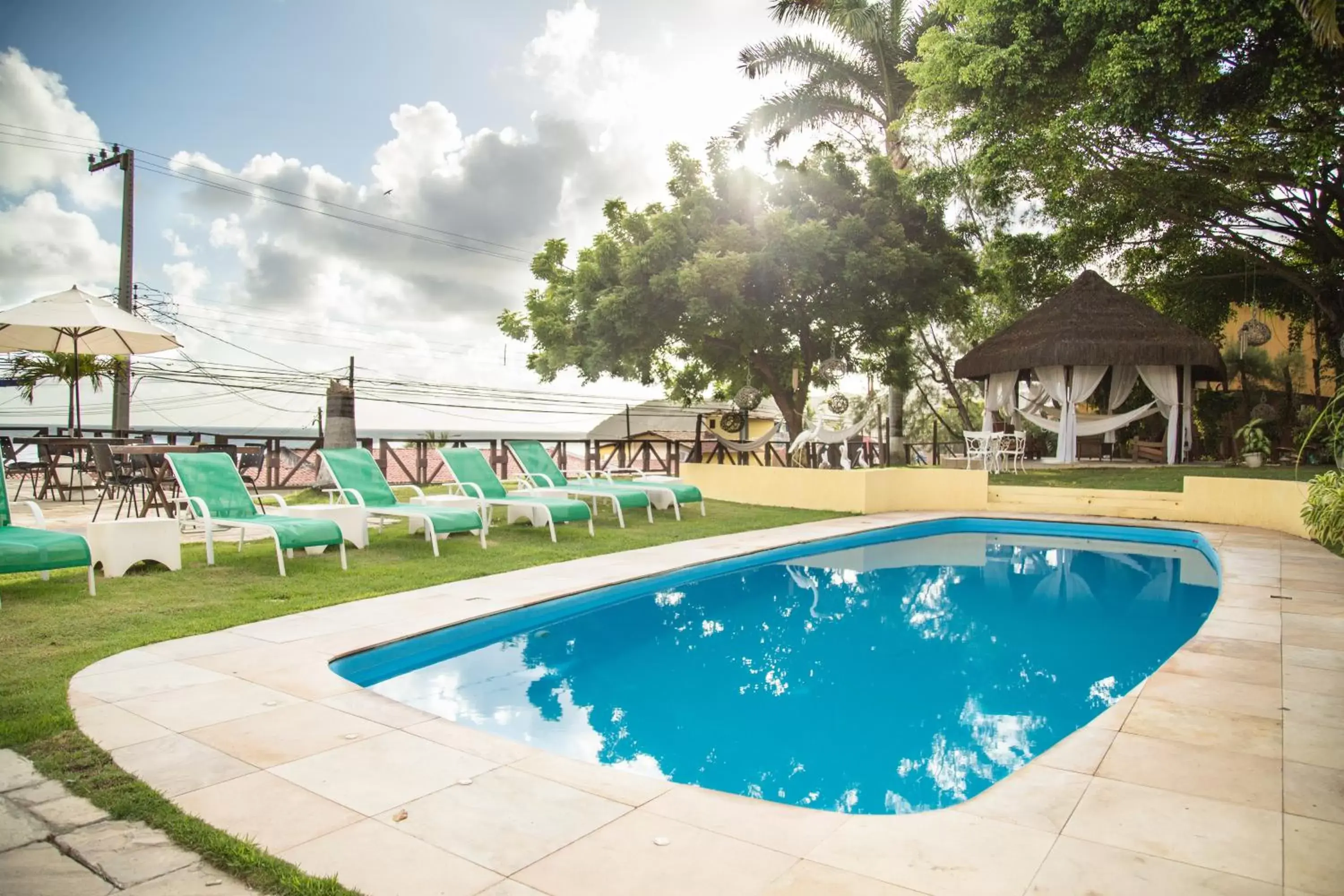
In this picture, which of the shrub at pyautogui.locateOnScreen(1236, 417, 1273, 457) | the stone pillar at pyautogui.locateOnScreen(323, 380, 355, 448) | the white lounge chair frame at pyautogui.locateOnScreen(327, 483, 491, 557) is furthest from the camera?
the shrub at pyautogui.locateOnScreen(1236, 417, 1273, 457)

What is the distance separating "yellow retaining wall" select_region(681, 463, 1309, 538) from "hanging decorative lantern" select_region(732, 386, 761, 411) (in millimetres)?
2581

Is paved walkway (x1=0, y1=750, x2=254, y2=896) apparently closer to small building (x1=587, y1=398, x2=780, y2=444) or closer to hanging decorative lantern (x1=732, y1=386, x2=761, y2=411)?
hanging decorative lantern (x1=732, y1=386, x2=761, y2=411)

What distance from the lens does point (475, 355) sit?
28156mm

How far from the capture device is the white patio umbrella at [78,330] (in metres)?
8.50

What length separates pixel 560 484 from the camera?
32.7 ft

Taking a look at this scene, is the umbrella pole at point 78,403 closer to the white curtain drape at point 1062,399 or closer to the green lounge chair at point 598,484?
the green lounge chair at point 598,484

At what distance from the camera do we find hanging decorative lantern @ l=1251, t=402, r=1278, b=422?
52.4 feet

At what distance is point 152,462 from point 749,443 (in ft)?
28.5

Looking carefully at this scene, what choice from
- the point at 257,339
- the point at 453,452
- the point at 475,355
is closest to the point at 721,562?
the point at 453,452

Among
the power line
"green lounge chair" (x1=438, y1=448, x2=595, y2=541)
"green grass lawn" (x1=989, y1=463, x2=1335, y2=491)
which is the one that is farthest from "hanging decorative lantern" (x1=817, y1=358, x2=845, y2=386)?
the power line

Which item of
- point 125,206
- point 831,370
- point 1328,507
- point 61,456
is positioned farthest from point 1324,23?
point 125,206

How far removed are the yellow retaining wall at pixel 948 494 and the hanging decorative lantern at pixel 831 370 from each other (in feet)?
9.92

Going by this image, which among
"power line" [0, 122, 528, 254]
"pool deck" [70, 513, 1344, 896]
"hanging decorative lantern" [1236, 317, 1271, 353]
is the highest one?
"power line" [0, 122, 528, 254]

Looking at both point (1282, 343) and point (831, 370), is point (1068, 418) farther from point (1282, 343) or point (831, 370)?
point (1282, 343)
